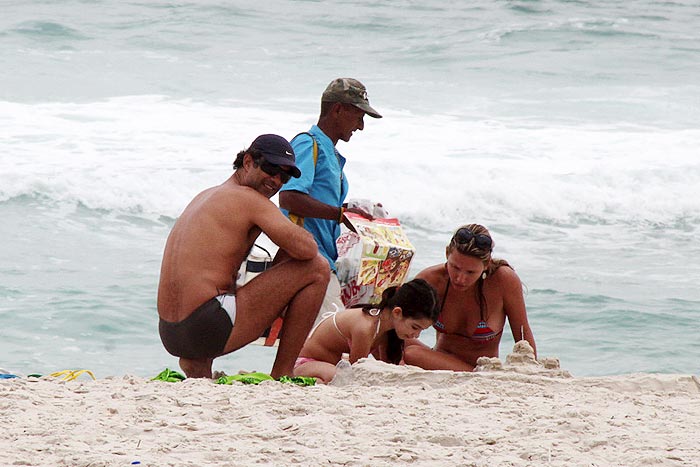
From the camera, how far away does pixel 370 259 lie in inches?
195

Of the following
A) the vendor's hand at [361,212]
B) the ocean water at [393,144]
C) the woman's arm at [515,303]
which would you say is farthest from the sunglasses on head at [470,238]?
the ocean water at [393,144]

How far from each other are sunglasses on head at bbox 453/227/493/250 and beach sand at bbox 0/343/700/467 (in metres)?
0.79

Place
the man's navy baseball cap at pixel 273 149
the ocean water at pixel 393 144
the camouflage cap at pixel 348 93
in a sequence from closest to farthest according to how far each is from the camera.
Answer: the man's navy baseball cap at pixel 273 149 → the camouflage cap at pixel 348 93 → the ocean water at pixel 393 144

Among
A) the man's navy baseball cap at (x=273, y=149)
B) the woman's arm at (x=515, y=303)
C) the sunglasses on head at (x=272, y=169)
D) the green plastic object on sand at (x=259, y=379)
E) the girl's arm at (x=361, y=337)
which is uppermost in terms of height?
the man's navy baseball cap at (x=273, y=149)

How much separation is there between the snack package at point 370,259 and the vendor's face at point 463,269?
0.21m

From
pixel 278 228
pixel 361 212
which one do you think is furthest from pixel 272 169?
pixel 361 212

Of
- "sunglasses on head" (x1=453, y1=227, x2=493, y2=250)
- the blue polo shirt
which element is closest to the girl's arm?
the blue polo shirt

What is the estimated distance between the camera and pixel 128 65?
18219mm

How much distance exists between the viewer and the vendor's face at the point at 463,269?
507cm

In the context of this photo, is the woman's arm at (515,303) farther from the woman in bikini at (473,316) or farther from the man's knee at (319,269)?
the man's knee at (319,269)

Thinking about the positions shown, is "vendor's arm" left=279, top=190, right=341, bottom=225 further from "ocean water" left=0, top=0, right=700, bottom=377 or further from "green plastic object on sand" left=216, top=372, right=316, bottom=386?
"ocean water" left=0, top=0, right=700, bottom=377

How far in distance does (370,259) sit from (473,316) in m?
0.73

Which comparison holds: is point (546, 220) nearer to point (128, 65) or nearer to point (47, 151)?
point (47, 151)

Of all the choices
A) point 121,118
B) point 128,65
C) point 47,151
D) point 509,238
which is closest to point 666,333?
point 509,238
